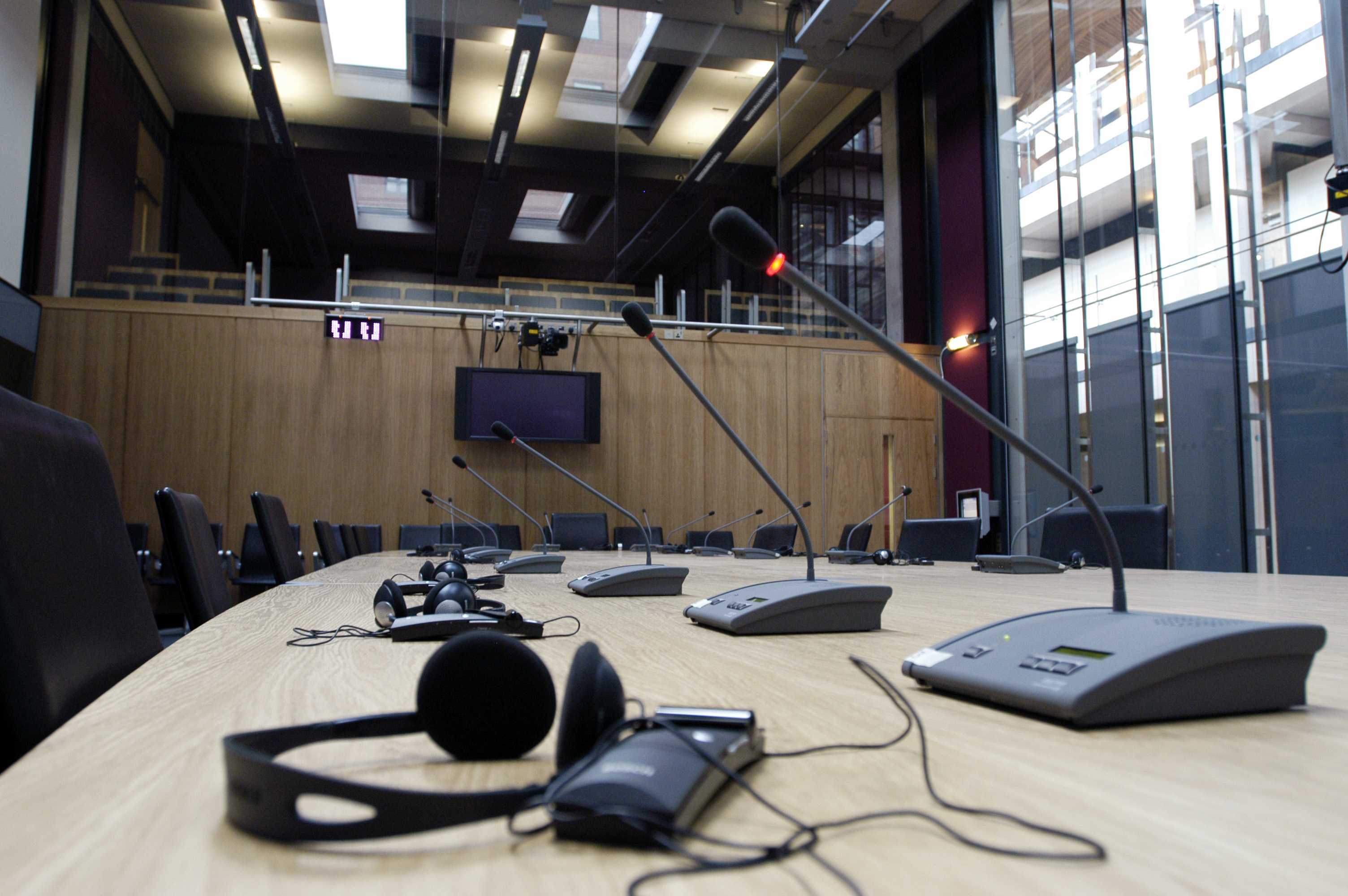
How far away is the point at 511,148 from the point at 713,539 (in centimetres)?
550

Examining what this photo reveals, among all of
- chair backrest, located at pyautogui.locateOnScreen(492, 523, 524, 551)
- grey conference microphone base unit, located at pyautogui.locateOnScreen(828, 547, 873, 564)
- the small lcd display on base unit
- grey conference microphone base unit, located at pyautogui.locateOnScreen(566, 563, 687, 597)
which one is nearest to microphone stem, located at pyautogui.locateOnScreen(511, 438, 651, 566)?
Result: grey conference microphone base unit, located at pyautogui.locateOnScreen(566, 563, 687, 597)

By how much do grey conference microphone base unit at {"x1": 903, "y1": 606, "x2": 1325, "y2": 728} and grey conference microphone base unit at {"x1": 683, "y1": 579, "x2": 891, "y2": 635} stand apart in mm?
419

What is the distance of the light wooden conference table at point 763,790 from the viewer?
352 mm

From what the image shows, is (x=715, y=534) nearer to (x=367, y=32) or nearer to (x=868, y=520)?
(x=868, y=520)

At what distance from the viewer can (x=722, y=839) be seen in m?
0.39

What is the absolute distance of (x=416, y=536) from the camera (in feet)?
25.5

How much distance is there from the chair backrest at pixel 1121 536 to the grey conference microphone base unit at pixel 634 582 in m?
2.15

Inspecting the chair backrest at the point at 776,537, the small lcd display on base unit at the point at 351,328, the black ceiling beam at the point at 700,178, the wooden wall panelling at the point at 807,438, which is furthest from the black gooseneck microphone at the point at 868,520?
the small lcd display on base unit at the point at 351,328

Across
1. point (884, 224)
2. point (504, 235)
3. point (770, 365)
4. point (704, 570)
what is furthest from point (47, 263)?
point (884, 224)

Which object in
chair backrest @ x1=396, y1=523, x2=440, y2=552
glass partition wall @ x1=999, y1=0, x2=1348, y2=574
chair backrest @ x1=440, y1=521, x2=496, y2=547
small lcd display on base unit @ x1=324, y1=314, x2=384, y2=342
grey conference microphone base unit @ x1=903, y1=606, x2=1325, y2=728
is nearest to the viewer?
grey conference microphone base unit @ x1=903, y1=606, x2=1325, y2=728

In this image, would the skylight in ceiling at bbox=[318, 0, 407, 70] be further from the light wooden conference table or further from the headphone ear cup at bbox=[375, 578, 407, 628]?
the light wooden conference table

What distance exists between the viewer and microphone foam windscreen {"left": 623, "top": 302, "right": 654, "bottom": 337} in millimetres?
1715

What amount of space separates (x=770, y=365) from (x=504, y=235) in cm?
452

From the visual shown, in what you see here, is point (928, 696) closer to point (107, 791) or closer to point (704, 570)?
point (107, 791)
